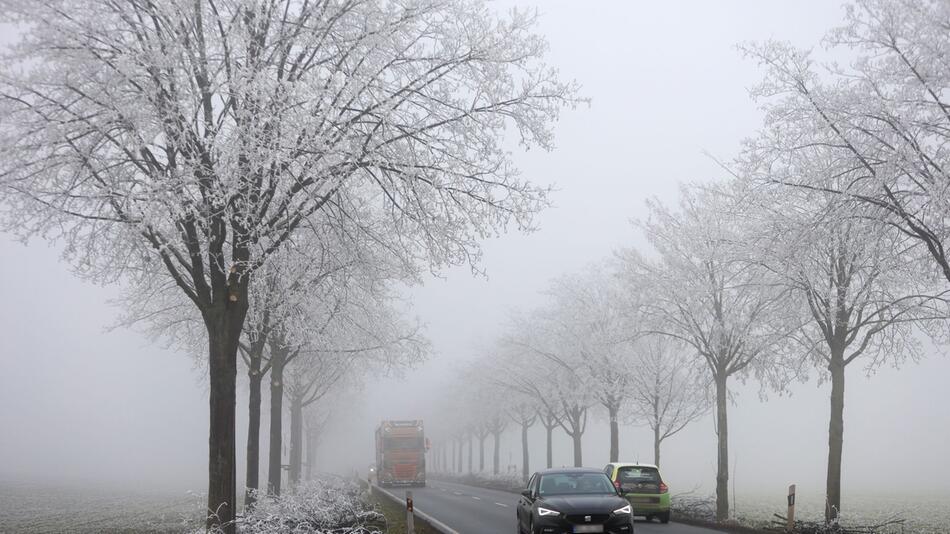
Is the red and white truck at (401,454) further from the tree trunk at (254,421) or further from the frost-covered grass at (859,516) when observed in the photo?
the tree trunk at (254,421)

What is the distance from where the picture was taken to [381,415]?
527ft

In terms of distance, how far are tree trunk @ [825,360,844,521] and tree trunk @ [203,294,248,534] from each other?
41.5 feet

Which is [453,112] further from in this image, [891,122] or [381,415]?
[381,415]

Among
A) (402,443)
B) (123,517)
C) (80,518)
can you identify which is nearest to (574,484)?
(123,517)

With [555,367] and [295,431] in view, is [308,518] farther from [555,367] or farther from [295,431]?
[555,367]

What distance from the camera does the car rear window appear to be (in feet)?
73.6

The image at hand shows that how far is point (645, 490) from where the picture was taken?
73.5 feet

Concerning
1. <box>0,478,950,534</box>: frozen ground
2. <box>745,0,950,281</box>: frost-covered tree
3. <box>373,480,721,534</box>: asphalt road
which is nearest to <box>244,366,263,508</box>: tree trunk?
<box>0,478,950,534</box>: frozen ground

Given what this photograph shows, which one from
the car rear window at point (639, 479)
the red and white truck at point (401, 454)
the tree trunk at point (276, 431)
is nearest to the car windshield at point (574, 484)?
the car rear window at point (639, 479)

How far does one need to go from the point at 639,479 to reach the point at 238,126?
16.5 metres

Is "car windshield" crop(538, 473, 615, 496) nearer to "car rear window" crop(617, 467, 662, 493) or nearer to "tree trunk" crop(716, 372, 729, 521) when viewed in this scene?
"car rear window" crop(617, 467, 662, 493)

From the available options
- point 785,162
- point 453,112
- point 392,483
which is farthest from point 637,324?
point 392,483

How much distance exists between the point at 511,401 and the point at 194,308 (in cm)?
3700

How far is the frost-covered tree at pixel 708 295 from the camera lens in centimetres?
2225
